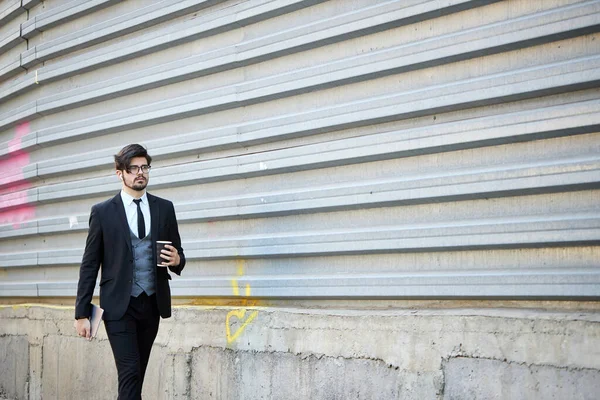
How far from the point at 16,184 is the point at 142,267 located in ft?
14.1

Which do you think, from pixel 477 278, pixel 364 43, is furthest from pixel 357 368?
pixel 364 43

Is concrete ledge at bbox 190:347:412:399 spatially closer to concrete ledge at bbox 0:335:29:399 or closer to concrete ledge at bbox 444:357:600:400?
concrete ledge at bbox 444:357:600:400

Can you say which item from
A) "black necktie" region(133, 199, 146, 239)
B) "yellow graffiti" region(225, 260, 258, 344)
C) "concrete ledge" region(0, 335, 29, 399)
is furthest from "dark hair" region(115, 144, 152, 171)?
"concrete ledge" region(0, 335, 29, 399)

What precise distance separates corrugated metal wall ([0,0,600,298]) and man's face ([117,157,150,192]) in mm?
1201

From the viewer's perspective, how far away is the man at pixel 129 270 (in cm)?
615

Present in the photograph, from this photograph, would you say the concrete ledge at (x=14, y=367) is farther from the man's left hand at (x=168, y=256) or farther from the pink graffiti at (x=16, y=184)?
the man's left hand at (x=168, y=256)

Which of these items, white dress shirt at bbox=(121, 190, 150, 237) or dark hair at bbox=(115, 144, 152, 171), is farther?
white dress shirt at bbox=(121, 190, 150, 237)

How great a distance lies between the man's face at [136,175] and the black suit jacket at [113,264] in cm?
18

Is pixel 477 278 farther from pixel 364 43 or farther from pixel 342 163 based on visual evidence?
pixel 364 43

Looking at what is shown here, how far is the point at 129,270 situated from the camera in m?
6.19

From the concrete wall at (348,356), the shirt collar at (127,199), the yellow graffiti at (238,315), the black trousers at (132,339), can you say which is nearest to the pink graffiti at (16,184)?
the concrete wall at (348,356)

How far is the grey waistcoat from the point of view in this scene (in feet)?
20.5

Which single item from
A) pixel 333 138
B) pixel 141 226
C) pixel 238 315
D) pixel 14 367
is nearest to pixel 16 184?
pixel 14 367

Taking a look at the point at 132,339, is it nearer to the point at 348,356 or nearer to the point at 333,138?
the point at 348,356
